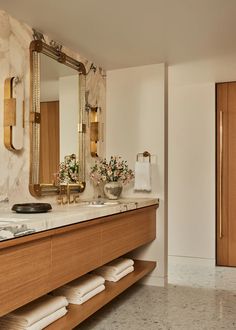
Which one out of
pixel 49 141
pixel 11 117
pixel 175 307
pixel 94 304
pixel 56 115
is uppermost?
pixel 56 115

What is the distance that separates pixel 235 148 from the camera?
4.36m

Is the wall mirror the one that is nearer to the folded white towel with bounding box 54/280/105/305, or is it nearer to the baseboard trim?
the folded white towel with bounding box 54/280/105/305

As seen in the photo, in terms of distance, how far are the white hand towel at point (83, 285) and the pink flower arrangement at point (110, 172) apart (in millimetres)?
1023

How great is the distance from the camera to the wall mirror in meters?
2.69

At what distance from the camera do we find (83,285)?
97.1 inches

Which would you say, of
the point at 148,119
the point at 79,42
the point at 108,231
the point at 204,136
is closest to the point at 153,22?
the point at 79,42

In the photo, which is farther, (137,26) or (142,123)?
(142,123)

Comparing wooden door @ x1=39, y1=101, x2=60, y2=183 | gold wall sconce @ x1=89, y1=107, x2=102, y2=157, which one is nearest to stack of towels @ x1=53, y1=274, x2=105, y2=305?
wooden door @ x1=39, y1=101, x2=60, y2=183

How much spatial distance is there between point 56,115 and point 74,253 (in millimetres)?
1266

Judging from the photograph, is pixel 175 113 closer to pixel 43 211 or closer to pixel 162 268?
pixel 162 268

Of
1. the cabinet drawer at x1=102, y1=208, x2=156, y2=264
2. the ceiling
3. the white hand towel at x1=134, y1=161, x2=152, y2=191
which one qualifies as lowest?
the cabinet drawer at x1=102, y1=208, x2=156, y2=264

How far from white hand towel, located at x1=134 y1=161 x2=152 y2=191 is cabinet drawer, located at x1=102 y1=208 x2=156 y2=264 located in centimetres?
24

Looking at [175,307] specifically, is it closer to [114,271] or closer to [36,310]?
[114,271]

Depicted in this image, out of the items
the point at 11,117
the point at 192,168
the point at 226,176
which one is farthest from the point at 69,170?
the point at 226,176
